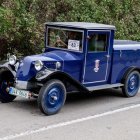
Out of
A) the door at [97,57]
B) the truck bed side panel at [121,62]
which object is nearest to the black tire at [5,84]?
the door at [97,57]

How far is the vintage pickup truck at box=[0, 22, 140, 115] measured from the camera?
7363 millimetres

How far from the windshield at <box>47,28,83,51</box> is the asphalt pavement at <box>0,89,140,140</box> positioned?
121 centimetres

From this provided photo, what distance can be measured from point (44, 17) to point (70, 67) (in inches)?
191

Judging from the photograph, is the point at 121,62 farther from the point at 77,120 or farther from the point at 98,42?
the point at 77,120

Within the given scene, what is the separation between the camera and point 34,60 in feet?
24.3

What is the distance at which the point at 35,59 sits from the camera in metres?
7.45

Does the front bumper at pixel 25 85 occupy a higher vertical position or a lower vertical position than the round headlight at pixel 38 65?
lower

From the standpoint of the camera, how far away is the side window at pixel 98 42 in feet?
26.7

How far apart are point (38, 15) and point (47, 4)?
0.54 metres

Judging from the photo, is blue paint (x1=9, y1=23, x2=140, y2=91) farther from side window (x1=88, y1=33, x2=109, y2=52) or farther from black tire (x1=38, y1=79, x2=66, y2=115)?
black tire (x1=38, y1=79, x2=66, y2=115)

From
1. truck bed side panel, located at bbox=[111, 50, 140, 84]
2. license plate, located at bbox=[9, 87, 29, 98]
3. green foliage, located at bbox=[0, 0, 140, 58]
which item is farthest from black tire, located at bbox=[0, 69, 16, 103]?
green foliage, located at bbox=[0, 0, 140, 58]

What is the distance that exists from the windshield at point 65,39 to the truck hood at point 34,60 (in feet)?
0.92

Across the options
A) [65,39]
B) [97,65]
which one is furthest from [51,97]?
[65,39]

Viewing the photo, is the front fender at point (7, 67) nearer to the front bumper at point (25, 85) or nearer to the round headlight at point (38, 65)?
the front bumper at point (25, 85)
